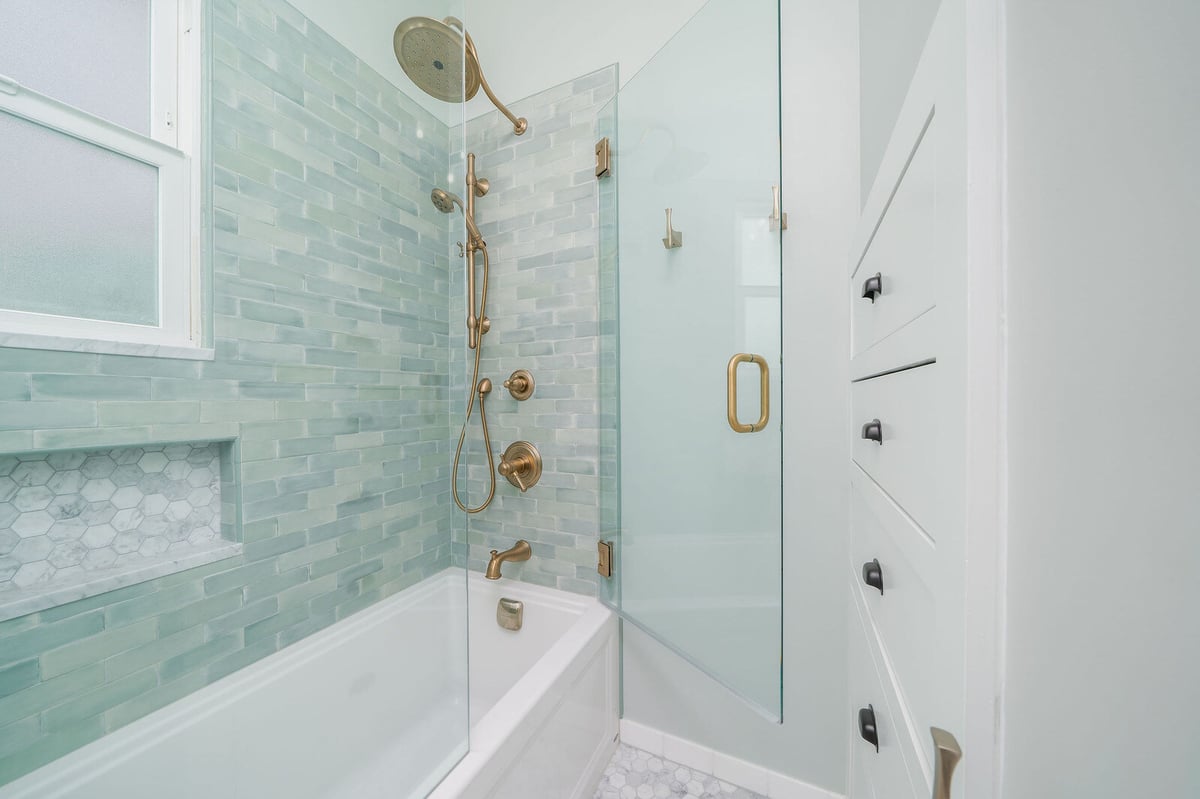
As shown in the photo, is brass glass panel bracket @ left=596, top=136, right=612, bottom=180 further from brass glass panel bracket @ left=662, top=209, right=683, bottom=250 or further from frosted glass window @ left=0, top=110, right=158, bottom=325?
frosted glass window @ left=0, top=110, right=158, bottom=325

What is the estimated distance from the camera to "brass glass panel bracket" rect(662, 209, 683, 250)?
1.24m

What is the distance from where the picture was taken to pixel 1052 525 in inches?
12.5

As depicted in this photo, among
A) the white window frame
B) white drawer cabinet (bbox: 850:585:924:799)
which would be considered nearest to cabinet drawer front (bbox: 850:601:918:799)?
white drawer cabinet (bbox: 850:585:924:799)

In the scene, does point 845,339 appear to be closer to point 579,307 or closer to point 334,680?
point 579,307

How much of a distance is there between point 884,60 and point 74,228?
5.72 ft

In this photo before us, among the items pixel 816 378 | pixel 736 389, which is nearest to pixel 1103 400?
pixel 736 389

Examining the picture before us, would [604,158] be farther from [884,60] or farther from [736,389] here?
[736,389]

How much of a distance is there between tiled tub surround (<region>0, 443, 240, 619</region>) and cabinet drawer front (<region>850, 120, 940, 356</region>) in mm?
1504

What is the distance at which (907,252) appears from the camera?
564 mm

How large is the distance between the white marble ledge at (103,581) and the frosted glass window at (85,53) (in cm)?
98

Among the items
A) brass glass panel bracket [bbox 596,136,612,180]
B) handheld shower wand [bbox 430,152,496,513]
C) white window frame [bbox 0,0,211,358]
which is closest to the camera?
white window frame [bbox 0,0,211,358]

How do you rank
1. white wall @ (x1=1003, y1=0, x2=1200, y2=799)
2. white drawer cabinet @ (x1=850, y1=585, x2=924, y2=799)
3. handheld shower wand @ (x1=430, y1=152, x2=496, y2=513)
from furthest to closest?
handheld shower wand @ (x1=430, y1=152, x2=496, y2=513) < white drawer cabinet @ (x1=850, y1=585, x2=924, y2=799) < white wall @ (x1=1003, y1=0, x2=1200, y2=799)

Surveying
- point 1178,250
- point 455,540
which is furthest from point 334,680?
point 1178,250

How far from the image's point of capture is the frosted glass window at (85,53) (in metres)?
0.86
